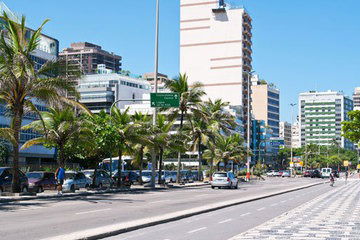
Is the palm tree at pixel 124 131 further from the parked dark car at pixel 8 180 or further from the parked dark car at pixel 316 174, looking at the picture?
the parked dark car at pixel 316 174

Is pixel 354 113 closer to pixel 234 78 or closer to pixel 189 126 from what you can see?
pixel 189 126

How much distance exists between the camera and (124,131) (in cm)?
4088

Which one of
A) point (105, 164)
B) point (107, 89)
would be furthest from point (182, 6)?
point (105, 164)

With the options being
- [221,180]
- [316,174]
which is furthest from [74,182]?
[316,174]

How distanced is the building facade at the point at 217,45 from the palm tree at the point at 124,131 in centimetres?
9209

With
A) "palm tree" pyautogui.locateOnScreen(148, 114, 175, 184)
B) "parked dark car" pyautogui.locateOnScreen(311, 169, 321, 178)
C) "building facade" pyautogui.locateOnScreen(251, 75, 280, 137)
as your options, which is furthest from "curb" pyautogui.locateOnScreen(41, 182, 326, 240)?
"building facade" pyautogui.locateOnScreen(251, 75, 280, 137)

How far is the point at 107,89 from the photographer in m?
151

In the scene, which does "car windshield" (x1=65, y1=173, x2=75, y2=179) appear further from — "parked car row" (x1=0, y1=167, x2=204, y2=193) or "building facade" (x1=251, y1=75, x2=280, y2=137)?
"building facade" (x1=251, y1=75, x2=280, y2=137)

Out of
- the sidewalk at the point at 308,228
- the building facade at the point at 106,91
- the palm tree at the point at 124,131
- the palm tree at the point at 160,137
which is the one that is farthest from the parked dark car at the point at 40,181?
the building facade at the point at 106,91

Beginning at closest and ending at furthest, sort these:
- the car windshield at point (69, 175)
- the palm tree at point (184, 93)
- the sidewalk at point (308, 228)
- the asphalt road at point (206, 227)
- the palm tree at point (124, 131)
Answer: the sidewalk at point (308, 228), the asphalt road at point (206, 227), the car windshield at point (69, 175), the palm tree at point (124, 131), the palm tree at point (184, 93)

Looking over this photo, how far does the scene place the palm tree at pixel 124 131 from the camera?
40719mm

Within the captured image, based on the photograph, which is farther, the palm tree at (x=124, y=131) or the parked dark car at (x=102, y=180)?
the palm tree at (x=124, y=131)

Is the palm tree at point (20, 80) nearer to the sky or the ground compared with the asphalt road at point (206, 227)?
nearer to the sky

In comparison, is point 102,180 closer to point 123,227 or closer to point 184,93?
point 184,93
